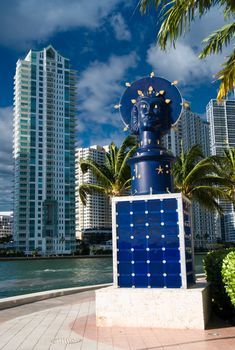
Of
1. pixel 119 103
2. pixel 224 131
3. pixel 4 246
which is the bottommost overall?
pixel 4 246

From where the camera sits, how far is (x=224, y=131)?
150ft

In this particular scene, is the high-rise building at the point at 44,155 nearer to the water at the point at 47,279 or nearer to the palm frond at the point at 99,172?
the water at the point at 47,279

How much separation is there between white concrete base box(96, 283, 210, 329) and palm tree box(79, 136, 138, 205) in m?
12.7

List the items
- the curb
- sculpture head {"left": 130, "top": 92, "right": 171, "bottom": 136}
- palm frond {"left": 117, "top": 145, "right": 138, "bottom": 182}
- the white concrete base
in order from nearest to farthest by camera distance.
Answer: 1. the white concrete base
2. sculpture head {"left": 130, "top": 92, "right": 171, "bottom": 136}
3. the curb
4. palm frond {"left": 117, "top": 145, "right": 138, "bottom": 182}

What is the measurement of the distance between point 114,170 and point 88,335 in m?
14.6

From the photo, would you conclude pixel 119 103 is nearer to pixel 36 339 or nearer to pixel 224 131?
pixel 36 339

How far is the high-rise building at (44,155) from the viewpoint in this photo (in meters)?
136

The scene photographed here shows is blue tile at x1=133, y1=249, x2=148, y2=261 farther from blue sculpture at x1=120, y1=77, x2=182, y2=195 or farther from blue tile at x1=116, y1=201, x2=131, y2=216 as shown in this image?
blue sculpture at x1=120, y1=77, x2=182, y2=195

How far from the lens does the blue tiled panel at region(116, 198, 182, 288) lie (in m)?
9.98

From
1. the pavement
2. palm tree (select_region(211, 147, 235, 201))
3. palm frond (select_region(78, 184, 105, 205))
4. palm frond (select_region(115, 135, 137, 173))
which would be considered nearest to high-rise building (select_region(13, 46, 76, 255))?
palm frond (select_region(78, 184, 105, 205))

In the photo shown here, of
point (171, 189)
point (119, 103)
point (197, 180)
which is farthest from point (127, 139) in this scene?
point (171, 189)

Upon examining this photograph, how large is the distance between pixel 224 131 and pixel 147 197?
37.5 meters

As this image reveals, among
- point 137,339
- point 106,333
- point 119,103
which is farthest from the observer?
point 119,103

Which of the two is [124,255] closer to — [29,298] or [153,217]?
[153,217]
